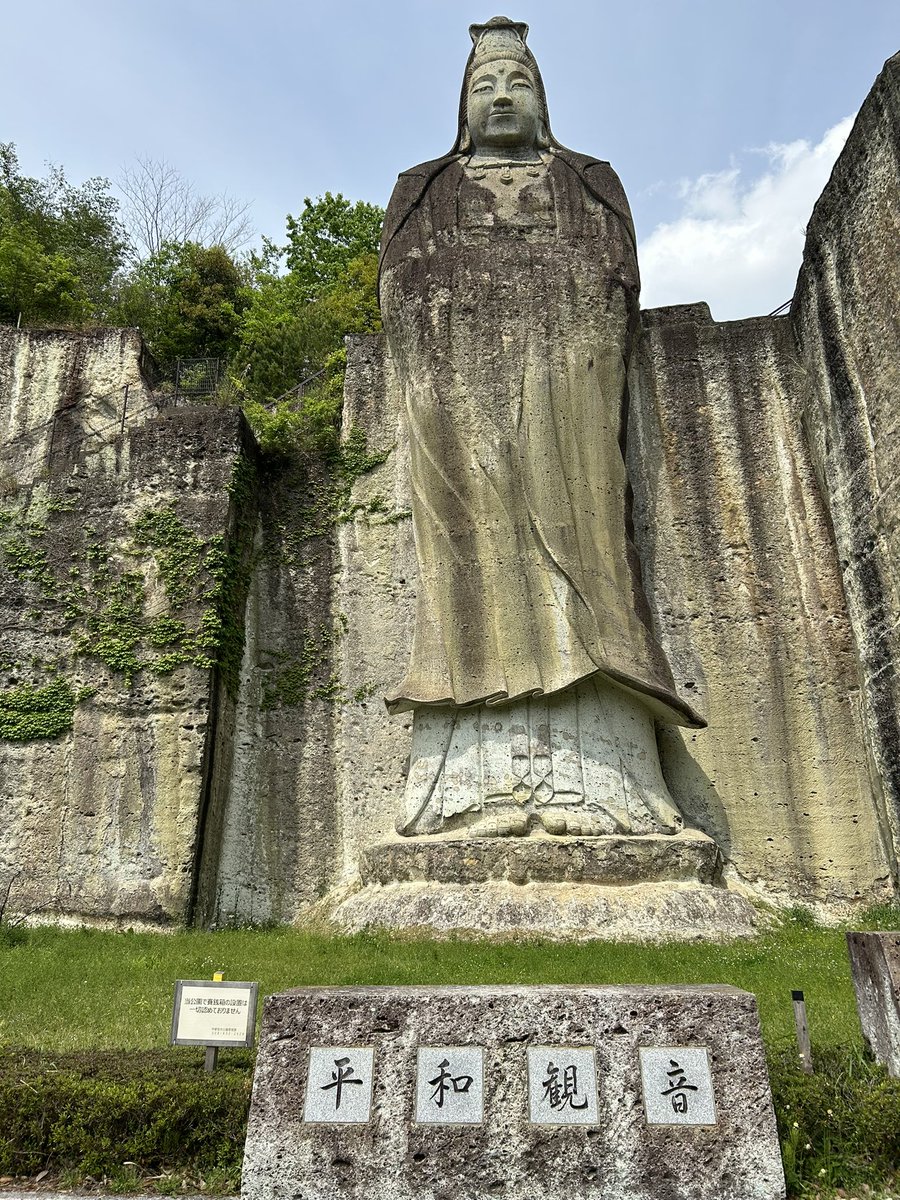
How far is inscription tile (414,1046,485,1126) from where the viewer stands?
3209 millimetres

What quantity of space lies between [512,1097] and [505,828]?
13.4ft

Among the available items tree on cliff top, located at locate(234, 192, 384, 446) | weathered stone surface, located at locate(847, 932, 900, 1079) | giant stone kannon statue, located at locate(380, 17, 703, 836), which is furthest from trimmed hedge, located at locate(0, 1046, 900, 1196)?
tree on cliff top, located at locate(234, 192, 384, 446)

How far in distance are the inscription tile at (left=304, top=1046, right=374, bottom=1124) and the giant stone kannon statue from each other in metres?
4.06

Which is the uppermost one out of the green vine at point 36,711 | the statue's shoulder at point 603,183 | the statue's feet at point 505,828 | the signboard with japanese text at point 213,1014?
the statue's shoulder at point 603,183

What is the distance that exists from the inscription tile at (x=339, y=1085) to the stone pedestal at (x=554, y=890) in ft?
11.3

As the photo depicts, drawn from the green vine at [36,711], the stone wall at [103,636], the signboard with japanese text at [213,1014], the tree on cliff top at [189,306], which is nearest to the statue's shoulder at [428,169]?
the stone wall at [103,636]

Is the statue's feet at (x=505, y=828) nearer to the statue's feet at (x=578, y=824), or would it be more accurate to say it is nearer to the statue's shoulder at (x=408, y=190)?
the statue's feet at (x=578, y=824)

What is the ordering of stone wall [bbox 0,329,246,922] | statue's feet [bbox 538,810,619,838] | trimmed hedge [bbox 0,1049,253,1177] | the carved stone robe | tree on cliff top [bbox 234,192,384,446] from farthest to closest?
1. tree on cliff top [bbox 234,192,384,446]
2. stone wall [bbox 0,329,246,922]
3. the carved stone robe
4. statue's feet [bbox 538,810,619,838]
5. trimmed hedge [bbox 0,1049,253,1177]

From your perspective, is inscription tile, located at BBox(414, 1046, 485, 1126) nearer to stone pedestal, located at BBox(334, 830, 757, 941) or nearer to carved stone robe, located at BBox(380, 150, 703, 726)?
stone pedestal, located at BBox(334, 830, 757, 941)

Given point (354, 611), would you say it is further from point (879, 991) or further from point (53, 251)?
point (53, 251)

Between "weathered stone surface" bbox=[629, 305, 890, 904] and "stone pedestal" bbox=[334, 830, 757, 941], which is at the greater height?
"weathered stone surface" bbox=[629, 305, 890, 904]

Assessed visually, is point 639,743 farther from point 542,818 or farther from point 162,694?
point 162,694

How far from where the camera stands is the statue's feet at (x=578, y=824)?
7.24 meters

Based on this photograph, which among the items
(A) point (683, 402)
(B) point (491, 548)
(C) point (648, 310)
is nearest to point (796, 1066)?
(B) point (491, 548)
